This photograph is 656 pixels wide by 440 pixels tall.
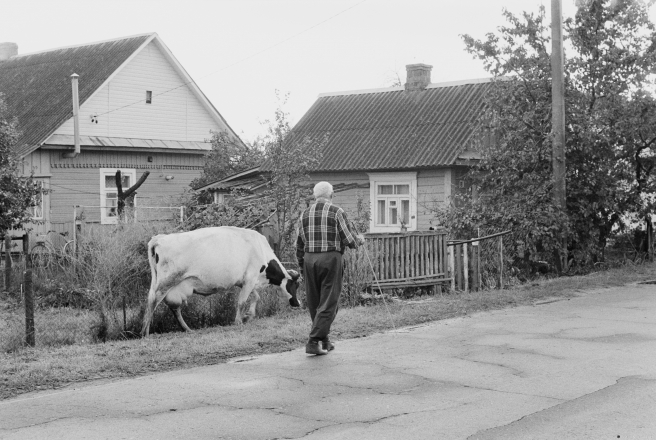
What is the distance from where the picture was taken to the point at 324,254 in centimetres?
1041

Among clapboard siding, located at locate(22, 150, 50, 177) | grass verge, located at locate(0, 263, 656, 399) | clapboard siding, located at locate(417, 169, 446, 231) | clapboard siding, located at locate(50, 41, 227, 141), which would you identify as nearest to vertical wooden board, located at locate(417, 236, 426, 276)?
grass verge, located at locate(0, 263, 656, 399)

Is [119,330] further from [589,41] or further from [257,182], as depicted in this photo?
[257,182]

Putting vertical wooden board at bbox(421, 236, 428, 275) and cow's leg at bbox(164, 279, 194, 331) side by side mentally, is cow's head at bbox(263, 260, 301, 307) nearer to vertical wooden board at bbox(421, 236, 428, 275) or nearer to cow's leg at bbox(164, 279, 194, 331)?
cow's leg at bbox(164, 279, 194, 331)

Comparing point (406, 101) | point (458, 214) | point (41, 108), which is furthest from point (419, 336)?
point (41, 108)

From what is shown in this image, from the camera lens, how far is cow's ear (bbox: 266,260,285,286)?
46.4 feet

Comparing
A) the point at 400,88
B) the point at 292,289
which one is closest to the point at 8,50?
the point at 400,88

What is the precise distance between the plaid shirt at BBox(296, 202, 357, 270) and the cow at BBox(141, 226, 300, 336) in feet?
10.5

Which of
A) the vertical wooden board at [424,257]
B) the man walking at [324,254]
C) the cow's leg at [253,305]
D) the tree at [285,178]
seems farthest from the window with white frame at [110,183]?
the man walking at [324,254]

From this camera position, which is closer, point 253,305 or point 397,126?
point 253,305

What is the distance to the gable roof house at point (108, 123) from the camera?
103 ft

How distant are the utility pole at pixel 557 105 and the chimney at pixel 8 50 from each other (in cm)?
2819

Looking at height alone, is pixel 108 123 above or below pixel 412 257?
above

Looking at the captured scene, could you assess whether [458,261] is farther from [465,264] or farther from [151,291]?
[151,291]

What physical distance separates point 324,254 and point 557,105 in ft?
33.6
